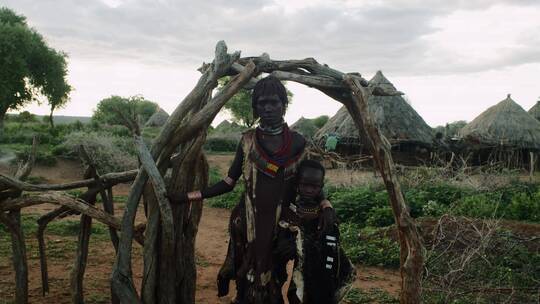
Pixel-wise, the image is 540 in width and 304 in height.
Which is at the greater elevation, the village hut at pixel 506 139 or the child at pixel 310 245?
the village hut at pixel 506 139

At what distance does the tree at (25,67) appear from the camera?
2138 cm

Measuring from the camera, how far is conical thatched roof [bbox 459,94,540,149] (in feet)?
53.6

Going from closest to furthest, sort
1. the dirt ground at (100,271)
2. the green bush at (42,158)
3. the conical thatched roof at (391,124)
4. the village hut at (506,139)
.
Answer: the dirt ground at (100,271), the green bush at (42,158), the conical thatched roof at (391,124), the village hut at (506,139)

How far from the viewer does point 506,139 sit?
16.5 m

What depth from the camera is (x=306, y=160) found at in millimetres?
2973

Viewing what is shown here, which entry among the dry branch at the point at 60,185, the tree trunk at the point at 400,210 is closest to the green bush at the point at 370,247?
the tree trunk at the point at 400,210

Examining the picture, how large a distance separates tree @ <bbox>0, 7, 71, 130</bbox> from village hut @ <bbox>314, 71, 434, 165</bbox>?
48.8 feet

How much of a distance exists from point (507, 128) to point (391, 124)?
16.4ft

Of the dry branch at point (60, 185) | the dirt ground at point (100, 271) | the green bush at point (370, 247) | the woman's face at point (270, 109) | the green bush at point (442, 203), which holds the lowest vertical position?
the dirt ground at point (100, 271)

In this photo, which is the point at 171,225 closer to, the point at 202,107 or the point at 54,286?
the point at 202,107

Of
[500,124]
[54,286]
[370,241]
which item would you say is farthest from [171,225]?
[500,124]

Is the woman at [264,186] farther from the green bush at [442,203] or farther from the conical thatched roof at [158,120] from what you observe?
the conical thatched roof at [158,120]

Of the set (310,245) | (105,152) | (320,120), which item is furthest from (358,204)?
(320,120)

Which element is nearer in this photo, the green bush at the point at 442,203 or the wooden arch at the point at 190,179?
the wooden arch at the point at 190,179
